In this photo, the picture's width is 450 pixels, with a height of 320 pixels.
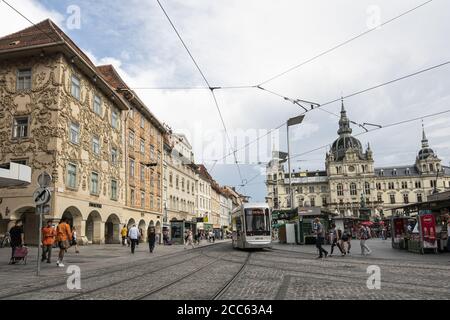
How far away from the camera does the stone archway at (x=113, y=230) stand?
118 feet

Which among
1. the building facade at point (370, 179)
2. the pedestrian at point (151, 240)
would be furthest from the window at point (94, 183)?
the building facade at point (370, 179)

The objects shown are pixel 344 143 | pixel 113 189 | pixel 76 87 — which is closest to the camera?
pixel 76 87

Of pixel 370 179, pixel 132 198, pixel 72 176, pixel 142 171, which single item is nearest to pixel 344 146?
pixel 370 179

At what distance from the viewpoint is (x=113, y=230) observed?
3606 centimetres

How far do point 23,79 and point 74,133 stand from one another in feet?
16.2

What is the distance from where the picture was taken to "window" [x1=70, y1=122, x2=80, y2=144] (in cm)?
2770

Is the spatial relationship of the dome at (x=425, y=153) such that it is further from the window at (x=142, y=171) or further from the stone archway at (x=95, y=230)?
the stone archway at (x=95, y=230)

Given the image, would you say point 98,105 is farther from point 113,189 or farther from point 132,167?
point 132,167

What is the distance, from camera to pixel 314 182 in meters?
135
